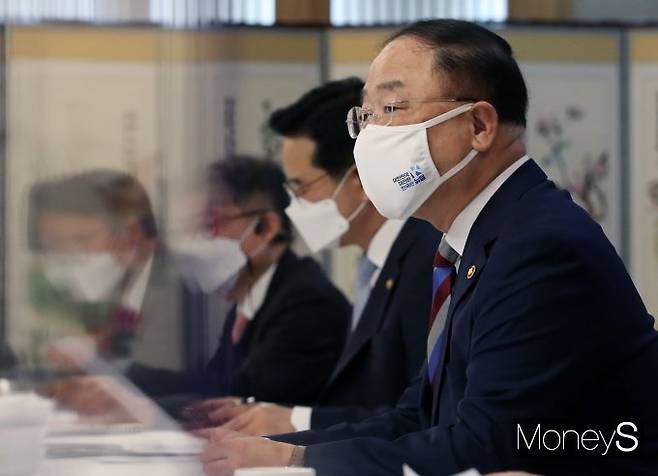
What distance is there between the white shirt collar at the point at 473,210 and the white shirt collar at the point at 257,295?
148 cm

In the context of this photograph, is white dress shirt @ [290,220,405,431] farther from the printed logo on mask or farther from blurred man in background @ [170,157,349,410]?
the printed logo on mask

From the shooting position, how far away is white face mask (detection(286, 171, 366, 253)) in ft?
9.86

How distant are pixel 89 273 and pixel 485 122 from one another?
1455mm

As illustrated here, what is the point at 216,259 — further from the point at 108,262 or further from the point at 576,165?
the point at 576,165

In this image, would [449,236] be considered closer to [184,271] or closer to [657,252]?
[184,271]

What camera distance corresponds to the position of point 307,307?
3289 millimetres

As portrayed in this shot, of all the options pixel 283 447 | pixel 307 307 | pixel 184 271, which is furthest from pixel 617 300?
pixel 307 307

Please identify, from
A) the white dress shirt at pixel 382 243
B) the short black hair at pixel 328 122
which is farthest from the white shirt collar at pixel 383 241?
the short black hair at pixel 328 122

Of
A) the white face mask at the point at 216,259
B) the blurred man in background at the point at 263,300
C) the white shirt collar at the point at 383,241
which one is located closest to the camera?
the white shirt collar at the point at 383,241

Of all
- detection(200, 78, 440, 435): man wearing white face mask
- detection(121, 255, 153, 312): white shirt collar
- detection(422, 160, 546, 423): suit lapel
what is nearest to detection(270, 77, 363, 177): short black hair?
detection(200, 78, 440, 435): man wearing white face mask

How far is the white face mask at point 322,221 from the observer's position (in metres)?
3.01

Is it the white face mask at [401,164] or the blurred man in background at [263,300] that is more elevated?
the white face mask at [401,164]

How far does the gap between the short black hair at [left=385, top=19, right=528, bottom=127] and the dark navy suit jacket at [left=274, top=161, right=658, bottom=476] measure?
24 cm

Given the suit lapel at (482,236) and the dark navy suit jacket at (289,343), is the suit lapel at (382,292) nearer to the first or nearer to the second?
the dark navy suit jacket at (289,343)
